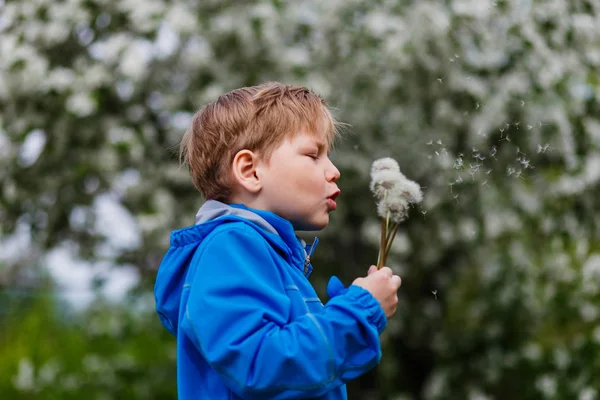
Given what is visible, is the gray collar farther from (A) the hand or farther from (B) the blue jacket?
(A) the hand

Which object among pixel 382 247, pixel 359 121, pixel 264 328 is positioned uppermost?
pixel 359 121

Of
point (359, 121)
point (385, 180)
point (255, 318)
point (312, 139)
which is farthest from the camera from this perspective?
point (359, 121)

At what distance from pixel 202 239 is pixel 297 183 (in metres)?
0.19

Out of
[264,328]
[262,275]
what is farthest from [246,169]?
[264,328]

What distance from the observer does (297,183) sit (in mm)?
1400

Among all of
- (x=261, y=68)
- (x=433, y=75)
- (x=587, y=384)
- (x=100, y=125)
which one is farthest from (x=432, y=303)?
(x=100, y=125)

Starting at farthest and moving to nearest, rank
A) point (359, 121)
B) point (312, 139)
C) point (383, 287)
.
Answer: point (359, 121) < point (312, 139) < point (383, 287)

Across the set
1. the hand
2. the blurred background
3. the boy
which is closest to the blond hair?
the boy

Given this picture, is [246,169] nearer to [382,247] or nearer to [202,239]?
[202,239]

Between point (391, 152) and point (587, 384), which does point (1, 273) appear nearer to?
point (391, 152)

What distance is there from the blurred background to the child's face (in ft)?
6.40

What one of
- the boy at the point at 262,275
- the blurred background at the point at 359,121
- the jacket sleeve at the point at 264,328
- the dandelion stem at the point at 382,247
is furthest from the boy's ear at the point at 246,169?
the blurred background at the point at 359,121

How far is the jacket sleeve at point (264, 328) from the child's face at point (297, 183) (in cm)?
11

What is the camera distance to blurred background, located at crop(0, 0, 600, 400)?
3688 mm
